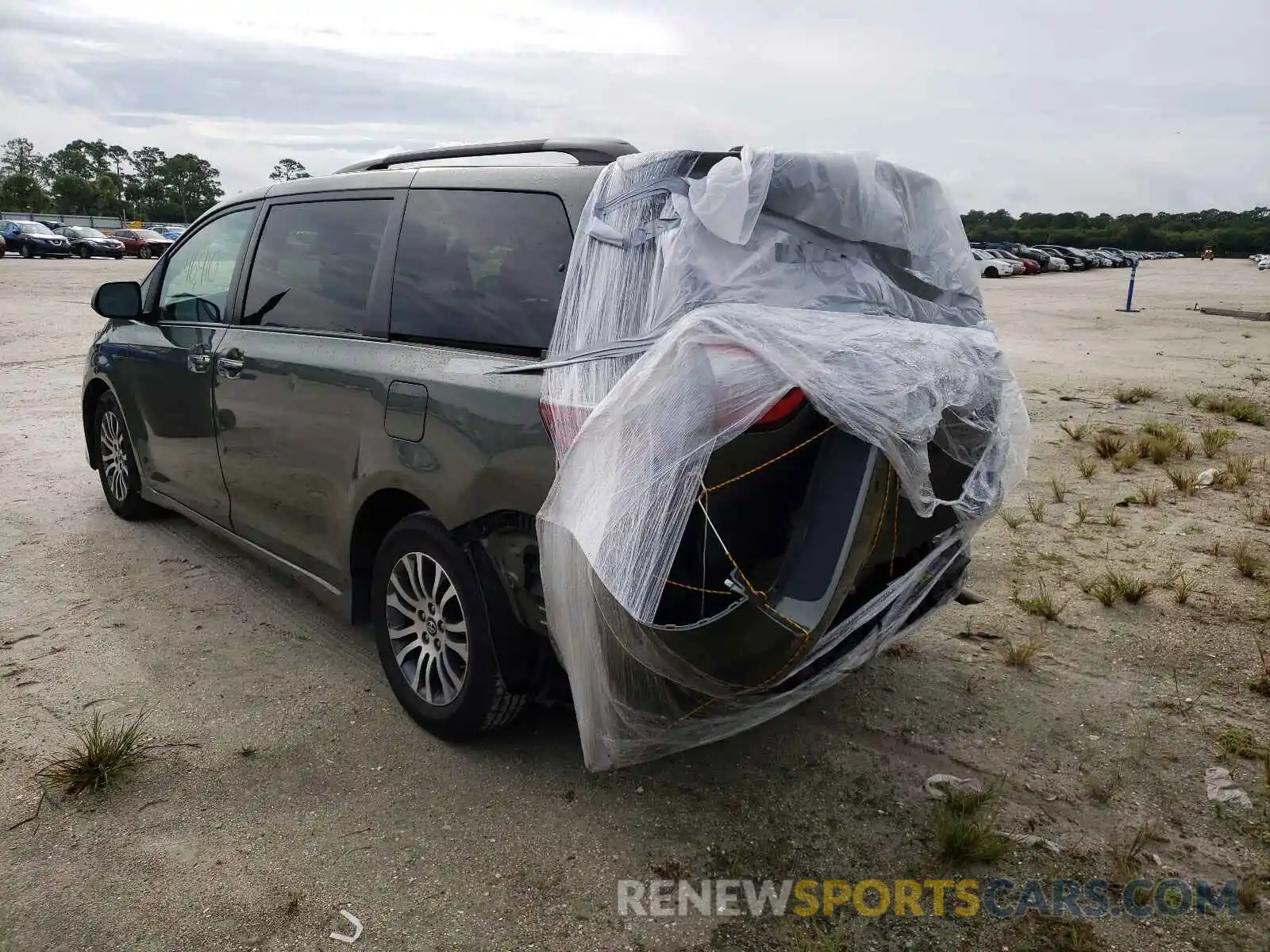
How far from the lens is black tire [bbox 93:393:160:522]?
512cm

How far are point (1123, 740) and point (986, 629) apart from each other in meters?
0.90

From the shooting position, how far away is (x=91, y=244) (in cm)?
3572

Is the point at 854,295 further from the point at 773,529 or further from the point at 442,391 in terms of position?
the point at 442,391

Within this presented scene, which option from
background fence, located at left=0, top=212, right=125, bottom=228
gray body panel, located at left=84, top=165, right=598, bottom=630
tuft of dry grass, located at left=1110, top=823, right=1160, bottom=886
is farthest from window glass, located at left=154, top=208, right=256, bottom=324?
background fence, located at left=0, top=212, right=125, bottom=228

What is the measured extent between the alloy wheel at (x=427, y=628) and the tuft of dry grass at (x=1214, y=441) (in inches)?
236

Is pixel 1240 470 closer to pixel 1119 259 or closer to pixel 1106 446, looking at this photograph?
pixel 1106 446

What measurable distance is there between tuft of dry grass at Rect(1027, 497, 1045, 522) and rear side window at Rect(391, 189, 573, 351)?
12.2 feet

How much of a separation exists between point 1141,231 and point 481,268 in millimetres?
106930

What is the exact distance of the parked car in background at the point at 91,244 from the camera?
35.7 meters

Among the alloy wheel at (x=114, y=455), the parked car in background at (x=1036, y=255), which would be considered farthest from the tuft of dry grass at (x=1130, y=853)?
the parked car in background at (x=1036, y=255)

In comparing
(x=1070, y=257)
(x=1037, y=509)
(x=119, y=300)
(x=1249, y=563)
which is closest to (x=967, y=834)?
(x=1249, y=563)

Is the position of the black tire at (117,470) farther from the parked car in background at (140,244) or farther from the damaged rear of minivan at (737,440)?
the parked car in background at (140,244)

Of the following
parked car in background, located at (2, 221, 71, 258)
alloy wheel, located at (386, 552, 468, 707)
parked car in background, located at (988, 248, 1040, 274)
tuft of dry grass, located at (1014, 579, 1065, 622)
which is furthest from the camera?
parked car in background, located at (988, 248, 1040, 274)

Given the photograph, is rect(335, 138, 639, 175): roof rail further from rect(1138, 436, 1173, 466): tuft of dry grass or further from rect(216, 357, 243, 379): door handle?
rect(1138, 436, 1173, 466): tuft of dry grass
